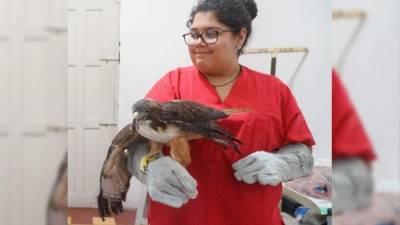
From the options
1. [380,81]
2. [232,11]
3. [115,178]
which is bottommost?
[115,178]

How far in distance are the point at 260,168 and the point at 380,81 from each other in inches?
10.9

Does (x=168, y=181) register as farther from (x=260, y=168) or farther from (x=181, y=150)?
→ (x=260, y=168)

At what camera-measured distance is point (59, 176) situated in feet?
2.38

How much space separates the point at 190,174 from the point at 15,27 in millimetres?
391

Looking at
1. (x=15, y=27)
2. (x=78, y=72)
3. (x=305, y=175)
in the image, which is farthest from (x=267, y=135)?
(x=15, y=27)

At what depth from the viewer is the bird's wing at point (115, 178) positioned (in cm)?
79

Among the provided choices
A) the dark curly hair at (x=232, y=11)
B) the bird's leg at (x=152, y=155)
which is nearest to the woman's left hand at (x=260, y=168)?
the bird's leg at (x=152, y=155)

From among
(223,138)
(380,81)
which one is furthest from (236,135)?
(380,81)

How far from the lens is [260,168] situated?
0.78 m

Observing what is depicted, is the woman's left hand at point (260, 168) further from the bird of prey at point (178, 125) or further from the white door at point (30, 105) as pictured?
the white door at point (30, 105)

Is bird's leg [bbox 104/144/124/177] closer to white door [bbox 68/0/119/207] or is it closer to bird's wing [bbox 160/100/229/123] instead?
white door [bbox 68/0/119/207]

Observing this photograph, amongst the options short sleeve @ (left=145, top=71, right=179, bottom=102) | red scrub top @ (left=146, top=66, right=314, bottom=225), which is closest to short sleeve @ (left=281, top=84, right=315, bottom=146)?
red scrub top @ (left=146, top=66, right=314, bottom=225)

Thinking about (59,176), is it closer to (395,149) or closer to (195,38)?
(195,38)

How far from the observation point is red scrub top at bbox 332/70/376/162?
608 millimetres
